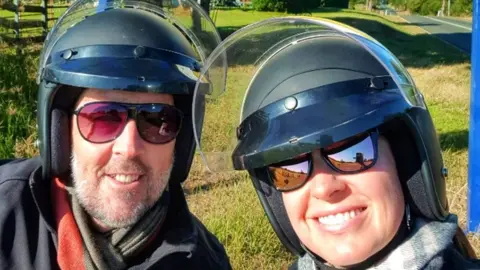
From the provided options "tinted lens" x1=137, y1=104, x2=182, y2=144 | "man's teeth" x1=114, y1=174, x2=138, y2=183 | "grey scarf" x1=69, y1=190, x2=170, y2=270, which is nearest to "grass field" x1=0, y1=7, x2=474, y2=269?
"tinted lens" x1=137, y1=104, x2=182, y2=144

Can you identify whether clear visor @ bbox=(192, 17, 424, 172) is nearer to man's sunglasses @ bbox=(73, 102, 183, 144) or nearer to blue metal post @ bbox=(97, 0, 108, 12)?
man's sunglasses @ bbox=(73, 102, 183, 144)

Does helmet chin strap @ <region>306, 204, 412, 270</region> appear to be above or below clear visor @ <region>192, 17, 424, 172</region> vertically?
below

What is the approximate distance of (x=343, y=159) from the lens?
1.77 meters

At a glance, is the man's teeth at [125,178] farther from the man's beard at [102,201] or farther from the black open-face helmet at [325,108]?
the black open-face helmet at [325,108]

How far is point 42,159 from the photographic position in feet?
8.09

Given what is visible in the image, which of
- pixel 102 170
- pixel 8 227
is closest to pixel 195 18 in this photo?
pixel 102 170

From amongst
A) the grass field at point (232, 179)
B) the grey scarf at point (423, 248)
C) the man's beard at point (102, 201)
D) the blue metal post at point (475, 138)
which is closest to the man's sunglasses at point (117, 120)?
the man's beard at point (102, 201)

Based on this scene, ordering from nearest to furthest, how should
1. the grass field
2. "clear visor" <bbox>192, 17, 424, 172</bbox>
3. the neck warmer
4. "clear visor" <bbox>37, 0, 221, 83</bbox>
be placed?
"clear visor" <bbox>192, 17, 424, 172</bbox>
the neck warmer
"clear visor" <bbox>37, 0, 221, 83</bbox>
the grass field

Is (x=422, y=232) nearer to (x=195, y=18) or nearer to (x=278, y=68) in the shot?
(x=278, y=68)

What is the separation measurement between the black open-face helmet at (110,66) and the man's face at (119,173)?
0.09m

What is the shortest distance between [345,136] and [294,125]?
149mm

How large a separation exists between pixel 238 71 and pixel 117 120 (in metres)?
0.49

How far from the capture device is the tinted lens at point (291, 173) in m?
1.81

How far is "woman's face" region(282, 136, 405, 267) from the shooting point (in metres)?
1.77
